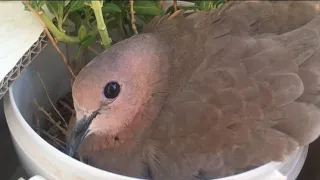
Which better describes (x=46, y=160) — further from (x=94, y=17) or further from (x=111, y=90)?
(x=94, y=17)

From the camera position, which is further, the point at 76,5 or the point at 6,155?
the point at 6,155

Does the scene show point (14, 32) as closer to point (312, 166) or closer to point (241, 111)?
point (241, 111)

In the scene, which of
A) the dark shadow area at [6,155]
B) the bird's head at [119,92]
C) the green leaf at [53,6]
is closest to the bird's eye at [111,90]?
the bird's head at [119,92]

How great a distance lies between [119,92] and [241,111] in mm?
140

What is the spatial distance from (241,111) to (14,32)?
286 mm

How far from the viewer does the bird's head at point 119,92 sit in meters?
0.61

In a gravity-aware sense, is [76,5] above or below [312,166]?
above

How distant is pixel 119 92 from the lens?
2.06 ft

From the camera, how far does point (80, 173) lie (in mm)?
579

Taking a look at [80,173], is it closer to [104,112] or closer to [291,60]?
[104,112]

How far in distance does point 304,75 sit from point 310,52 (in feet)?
0.10

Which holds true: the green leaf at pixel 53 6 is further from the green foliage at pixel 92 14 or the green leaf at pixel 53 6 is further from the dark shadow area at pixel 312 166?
the dark shadow area at pixel 312 166

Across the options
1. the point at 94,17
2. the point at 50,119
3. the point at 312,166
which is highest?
the point at 94,17

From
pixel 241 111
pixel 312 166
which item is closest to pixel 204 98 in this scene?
pixel 241 111
